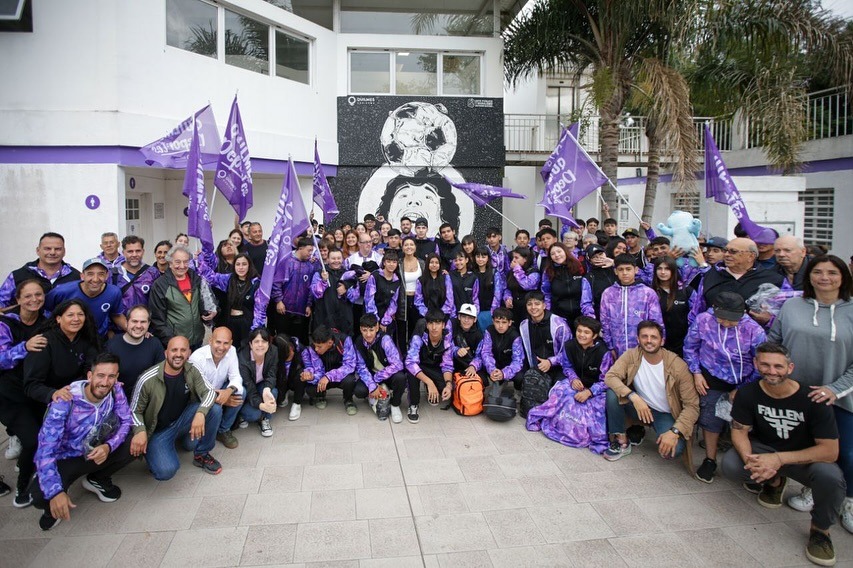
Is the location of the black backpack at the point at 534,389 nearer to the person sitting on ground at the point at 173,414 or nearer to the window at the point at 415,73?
the person sitting on ground at the point at 173,414

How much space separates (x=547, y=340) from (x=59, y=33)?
9.05m

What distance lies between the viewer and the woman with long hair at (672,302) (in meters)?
6.06

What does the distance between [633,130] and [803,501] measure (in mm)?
15293

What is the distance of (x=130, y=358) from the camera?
16.3ft

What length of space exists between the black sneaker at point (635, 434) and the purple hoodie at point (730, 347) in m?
0.89

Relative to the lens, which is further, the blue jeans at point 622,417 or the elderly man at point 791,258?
the elderly man at point 791,258

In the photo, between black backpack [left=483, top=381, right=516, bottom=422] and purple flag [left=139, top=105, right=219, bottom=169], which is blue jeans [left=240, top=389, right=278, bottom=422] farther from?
purple flag [left=139, top=105, right=219, bottom=169]

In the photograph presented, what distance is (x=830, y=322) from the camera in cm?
436

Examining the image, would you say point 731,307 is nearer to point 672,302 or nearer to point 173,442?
point 672,302

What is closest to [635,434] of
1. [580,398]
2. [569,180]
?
[580,398]

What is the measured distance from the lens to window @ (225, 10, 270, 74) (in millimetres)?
11984

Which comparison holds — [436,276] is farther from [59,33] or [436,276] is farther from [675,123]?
[59,33]

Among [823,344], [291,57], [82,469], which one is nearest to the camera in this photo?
[823,344]

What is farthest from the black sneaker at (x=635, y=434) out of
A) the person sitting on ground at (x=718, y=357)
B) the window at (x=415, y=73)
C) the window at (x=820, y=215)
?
the window at (x=415, y=73)
